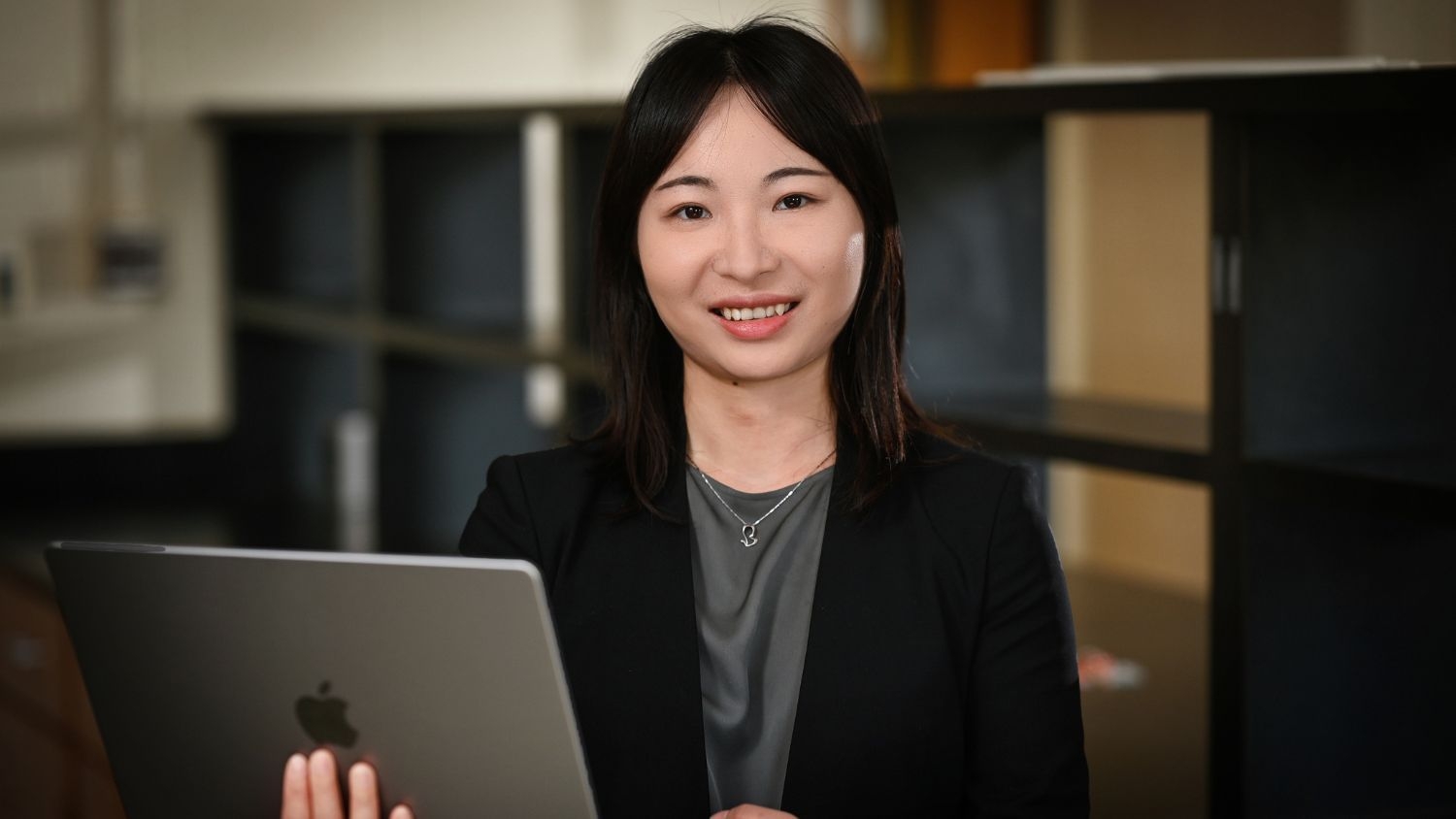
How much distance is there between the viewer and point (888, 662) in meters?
1.15

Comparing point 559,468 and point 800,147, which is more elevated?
point 800,147

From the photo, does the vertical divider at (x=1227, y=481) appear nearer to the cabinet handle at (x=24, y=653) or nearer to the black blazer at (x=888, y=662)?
the black blazer at (x=888, y=662)

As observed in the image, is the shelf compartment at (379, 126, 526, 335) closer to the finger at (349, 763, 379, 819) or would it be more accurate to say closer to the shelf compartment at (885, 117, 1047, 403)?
the shelf compartment at (885, 117, 1047, 403)

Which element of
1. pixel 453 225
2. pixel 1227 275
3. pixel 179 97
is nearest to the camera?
pixel 1227 275

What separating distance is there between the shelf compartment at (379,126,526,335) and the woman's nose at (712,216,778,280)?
1.88m

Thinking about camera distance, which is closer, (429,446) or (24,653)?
(24,653)

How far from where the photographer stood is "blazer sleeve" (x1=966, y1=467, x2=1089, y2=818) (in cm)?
113

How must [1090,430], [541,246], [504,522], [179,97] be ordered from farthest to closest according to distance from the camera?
[541,246] < [179,97] < [1090,430] < [504,522]

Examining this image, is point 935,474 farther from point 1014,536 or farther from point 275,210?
point 275,210

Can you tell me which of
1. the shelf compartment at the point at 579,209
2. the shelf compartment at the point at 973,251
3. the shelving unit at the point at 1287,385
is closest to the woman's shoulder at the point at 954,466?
the shelving unit at the point at 1287,385

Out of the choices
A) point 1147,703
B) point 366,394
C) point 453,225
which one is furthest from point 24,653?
point 1147,703

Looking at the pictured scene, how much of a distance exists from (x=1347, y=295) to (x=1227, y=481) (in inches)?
7.7

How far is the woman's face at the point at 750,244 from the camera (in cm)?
112

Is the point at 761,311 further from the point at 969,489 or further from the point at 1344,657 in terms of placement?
the point at 1344,657
